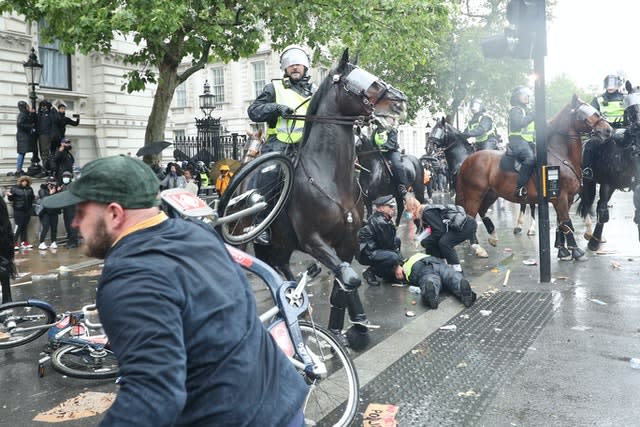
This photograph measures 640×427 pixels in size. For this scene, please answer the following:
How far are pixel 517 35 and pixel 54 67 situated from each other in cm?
1856

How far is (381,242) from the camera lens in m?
8.22

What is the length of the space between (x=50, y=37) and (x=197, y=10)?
12.0ft

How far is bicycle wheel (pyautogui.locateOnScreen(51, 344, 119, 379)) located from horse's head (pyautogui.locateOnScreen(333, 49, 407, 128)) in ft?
9.64

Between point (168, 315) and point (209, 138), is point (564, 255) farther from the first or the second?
point (209, 138)

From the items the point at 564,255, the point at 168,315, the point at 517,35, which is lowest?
the point at 564,255

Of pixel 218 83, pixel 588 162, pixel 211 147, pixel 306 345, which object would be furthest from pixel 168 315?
pixel 218 83

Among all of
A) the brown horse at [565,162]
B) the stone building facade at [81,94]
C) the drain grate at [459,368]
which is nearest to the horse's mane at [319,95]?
the drain grate at [459,368]

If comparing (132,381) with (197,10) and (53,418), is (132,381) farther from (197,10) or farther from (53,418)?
(197,10)

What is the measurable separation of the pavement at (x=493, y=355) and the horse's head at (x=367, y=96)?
2.07m

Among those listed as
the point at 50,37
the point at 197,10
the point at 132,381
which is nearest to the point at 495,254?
the point at 197,10

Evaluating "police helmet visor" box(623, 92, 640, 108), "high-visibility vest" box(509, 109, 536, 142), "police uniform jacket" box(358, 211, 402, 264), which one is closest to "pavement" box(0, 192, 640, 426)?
"police uniform jacket" box(358, 211, 402, 264)

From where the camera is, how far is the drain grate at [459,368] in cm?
412

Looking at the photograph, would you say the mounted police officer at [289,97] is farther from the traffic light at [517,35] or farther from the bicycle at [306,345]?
the traffic light at [517,35]

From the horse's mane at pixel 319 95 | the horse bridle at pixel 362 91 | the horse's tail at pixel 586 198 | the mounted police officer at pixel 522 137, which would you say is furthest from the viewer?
the horse's tail at pixel 586 198
